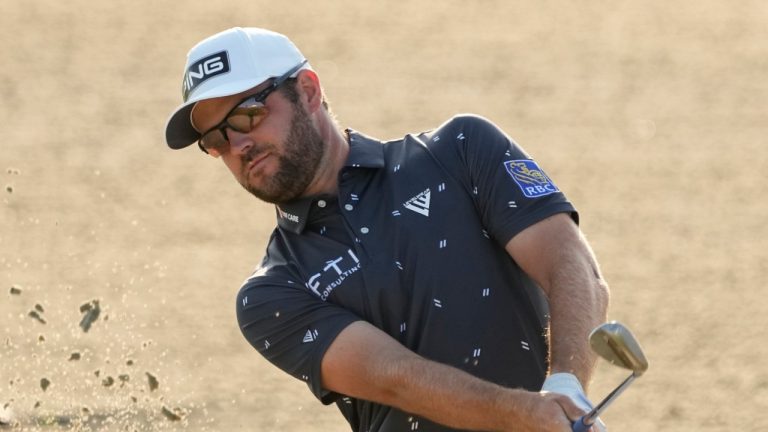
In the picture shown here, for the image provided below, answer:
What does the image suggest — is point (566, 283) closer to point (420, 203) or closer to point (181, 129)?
point (420, 203)

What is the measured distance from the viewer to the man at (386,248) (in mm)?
4918

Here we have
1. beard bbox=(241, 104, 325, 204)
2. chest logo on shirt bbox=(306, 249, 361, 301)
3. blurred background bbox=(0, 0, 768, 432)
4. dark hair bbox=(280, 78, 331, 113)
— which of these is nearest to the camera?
chest logo on shirt bbox=(306, 249, 361, 301)

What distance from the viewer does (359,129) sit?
15562mm

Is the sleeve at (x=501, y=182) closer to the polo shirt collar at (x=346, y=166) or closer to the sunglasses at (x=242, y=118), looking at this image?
the polo shirt collar at (x=346, y=166)

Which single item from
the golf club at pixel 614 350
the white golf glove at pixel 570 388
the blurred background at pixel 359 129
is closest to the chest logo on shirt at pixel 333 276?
the white golf glove at pixel 570 388

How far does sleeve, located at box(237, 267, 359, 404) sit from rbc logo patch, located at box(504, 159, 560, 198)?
679mm

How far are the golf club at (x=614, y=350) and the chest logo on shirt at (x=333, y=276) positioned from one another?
3.24 ft

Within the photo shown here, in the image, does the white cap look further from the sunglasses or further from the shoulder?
the shoulder

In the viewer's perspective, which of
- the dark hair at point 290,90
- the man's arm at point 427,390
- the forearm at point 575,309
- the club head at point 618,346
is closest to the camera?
the club head at point 618,346

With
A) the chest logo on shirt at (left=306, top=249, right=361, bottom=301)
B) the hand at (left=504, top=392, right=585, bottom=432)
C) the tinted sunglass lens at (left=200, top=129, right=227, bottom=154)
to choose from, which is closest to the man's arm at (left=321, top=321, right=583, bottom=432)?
the hand at (left=504, top=392, right=585, bottom=432)

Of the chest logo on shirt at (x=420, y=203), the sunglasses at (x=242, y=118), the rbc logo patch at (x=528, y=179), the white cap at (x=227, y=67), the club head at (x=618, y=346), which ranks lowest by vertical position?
the club head at (x=618, y=346)

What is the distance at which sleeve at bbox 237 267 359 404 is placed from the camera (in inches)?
196

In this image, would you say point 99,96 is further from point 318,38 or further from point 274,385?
point 274,385

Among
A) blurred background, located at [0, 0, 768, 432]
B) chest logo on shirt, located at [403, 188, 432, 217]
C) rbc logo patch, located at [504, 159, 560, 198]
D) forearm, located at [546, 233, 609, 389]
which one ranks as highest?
rbc logo patch, located at [504, 159, 560, 198]
